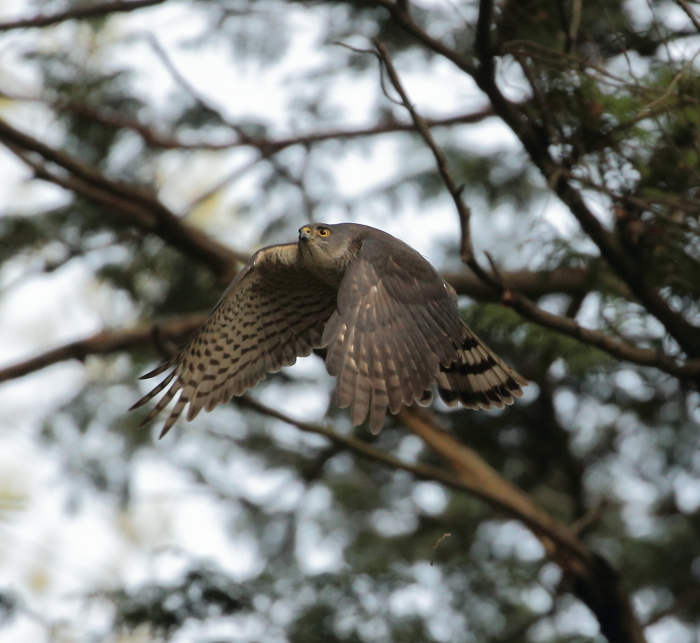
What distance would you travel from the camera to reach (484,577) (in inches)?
215

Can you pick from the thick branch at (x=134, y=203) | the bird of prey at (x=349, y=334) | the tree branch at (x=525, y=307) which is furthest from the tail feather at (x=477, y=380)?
the thick branch at (x=134, y=203)

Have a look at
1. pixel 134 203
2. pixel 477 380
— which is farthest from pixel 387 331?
pixel 134 203

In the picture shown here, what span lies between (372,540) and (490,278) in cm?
348

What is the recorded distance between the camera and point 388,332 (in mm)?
3309

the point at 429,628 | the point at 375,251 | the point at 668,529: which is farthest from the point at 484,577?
the point at 375,251

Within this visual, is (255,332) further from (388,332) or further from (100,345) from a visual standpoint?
(100,345)

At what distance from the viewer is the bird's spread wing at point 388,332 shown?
3000 mm

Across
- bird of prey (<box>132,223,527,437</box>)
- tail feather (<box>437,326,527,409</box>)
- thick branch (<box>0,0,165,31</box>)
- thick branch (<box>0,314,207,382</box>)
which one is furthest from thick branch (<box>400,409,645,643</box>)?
thick branch (<box>0,0,165,31</box>)

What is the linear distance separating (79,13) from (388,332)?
3223 mm

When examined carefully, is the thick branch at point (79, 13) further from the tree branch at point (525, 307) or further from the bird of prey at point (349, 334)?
the tree branch at point (525, 307)

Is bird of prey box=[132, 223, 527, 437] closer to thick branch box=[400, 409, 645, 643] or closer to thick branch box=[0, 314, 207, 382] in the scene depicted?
thick branch box=[400, 409, 645, 643]

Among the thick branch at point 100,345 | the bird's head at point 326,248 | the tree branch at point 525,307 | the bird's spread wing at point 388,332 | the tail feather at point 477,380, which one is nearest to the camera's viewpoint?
the bird's spread wing at point 388,332

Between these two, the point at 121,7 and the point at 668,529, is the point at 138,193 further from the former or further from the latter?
the point at 668,529

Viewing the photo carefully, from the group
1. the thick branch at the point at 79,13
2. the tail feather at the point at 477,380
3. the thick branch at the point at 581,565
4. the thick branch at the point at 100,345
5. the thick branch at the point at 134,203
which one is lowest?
the thick branch at the point at 581,565
